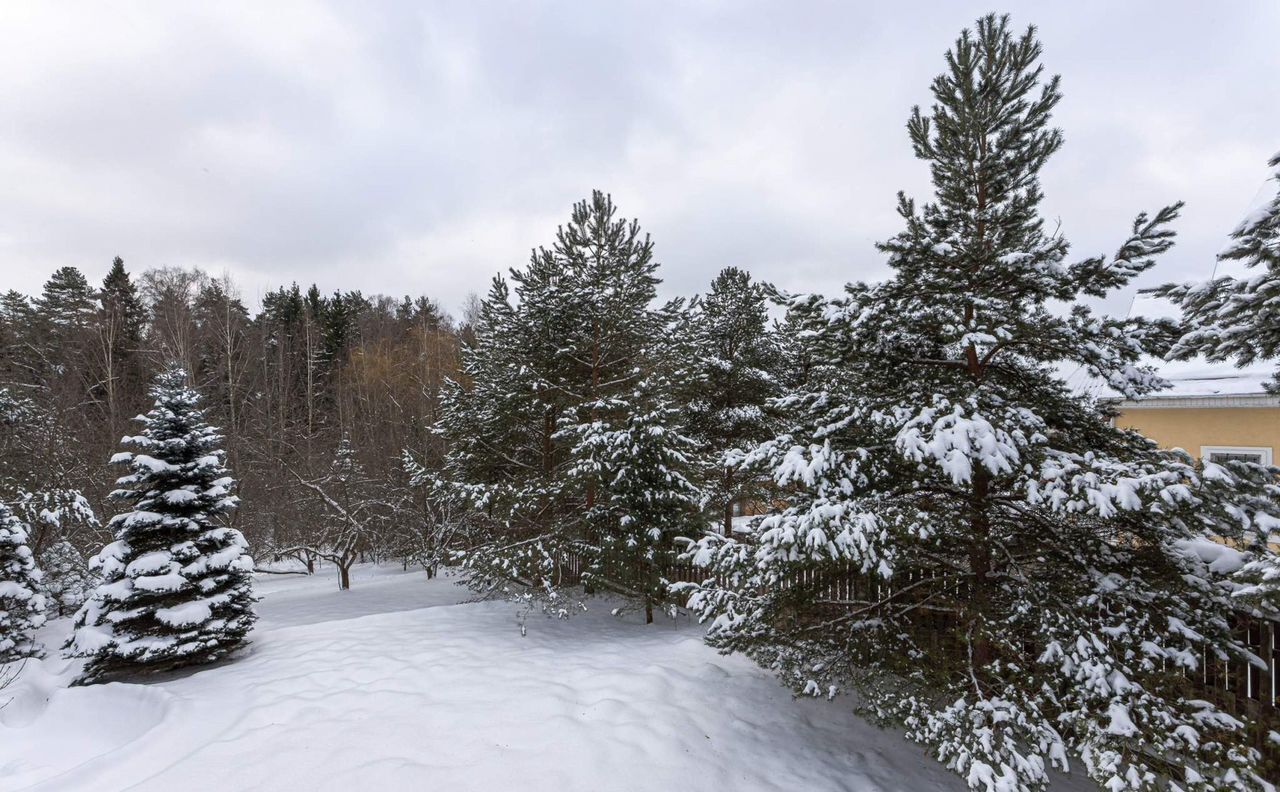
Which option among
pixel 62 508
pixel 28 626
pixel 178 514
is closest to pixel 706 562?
pixel 178 514

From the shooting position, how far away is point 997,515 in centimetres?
482

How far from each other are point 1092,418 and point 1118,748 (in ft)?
8.40

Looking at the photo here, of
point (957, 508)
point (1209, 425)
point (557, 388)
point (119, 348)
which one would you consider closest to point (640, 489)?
point (557, 388)

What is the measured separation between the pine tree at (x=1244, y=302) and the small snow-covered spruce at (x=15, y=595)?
1368cm

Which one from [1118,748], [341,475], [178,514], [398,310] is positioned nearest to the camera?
[1118,748]

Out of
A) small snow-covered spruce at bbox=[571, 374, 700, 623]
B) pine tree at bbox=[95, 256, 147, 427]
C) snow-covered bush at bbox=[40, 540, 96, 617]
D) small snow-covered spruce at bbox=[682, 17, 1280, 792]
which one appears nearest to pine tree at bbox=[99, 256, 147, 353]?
pine tree at bbox=[95, 256, 147, 427]

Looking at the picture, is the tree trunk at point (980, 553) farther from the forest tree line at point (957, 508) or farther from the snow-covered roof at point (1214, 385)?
the snow-covered roof at point (1214, 385)

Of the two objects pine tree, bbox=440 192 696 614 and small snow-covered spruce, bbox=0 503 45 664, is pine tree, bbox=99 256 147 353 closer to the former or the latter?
small snow-covered spruce, bbox=0 503 45 664

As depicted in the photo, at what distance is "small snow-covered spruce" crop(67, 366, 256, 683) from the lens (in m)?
6.17

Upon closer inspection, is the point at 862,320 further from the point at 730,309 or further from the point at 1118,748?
the point at 730,309

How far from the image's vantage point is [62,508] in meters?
9.95

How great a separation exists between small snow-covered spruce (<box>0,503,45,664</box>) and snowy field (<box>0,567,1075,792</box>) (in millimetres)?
862

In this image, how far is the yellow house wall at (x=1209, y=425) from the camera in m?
8.78

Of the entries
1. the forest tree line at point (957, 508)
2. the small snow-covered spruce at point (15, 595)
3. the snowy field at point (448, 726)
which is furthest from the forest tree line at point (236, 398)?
the snowy field at point (448, 726)
